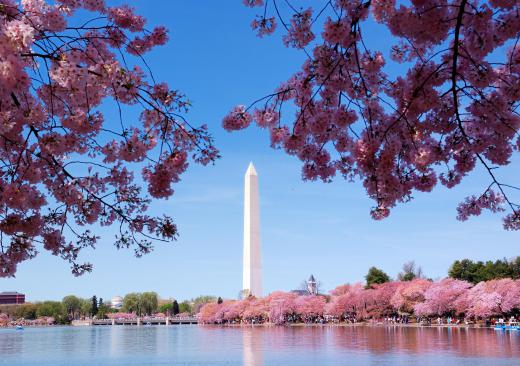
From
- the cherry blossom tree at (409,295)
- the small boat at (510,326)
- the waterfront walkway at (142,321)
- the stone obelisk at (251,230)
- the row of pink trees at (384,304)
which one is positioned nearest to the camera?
the small boat at (510,326)

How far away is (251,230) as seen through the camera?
6481 cm

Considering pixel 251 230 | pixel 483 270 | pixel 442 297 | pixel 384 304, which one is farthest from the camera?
pixel 251 230

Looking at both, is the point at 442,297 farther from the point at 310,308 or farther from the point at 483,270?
the point at 310,308

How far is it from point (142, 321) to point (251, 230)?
189 feet

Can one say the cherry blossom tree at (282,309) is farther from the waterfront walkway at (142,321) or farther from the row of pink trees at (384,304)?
the waterfront walkway at (142,321)

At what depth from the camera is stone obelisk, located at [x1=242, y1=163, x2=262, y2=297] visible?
211 ft

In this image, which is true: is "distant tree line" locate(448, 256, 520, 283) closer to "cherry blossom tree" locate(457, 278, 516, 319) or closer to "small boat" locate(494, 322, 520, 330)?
"cherry blossom tree" locate(457, 278, 516, 319)

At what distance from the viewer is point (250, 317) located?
77.9m

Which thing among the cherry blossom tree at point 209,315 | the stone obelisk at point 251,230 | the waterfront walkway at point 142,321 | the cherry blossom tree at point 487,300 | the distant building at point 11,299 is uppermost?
the stone obelisk at point 251,230

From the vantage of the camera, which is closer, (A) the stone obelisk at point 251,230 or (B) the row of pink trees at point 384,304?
(B) the row of pink trees at point 384,304

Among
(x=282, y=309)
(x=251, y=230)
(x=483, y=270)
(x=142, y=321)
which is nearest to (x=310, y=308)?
(x=282, y=309)

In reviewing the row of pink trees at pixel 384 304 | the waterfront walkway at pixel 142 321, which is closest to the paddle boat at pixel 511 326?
the row of pink trees at pixel 384 304

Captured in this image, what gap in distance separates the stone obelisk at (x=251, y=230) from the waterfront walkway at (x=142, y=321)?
139 ft

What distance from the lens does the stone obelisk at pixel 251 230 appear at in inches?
2527
